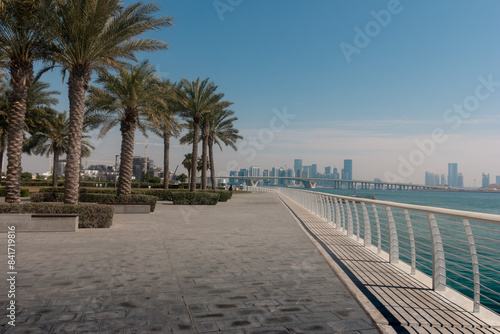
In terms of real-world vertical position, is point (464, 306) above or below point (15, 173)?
below

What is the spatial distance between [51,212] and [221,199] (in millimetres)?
20467

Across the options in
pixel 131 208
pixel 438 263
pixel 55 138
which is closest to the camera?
pixel 438 263

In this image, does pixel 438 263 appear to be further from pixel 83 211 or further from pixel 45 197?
pixel 45 197

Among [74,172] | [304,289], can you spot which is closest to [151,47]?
[74,172]

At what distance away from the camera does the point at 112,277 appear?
19.2 feet

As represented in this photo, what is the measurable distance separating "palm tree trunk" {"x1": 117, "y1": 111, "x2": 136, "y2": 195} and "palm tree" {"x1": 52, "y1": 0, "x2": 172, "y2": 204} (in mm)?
5784

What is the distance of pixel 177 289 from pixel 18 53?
13226mm

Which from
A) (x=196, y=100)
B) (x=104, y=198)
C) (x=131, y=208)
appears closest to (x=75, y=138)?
(x=131, y=208)

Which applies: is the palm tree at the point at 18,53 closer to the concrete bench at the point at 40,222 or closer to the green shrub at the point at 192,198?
the concrete bench at the point at 40,222

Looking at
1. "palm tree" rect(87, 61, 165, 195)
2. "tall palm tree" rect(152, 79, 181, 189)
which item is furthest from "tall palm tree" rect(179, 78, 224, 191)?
"palm tree" rect(87, 61, 165, 195)

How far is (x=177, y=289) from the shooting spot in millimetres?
5230

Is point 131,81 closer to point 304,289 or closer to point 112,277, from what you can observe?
point 112,277

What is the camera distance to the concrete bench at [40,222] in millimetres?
10977

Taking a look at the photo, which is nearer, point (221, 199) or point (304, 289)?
point (304, 289)
